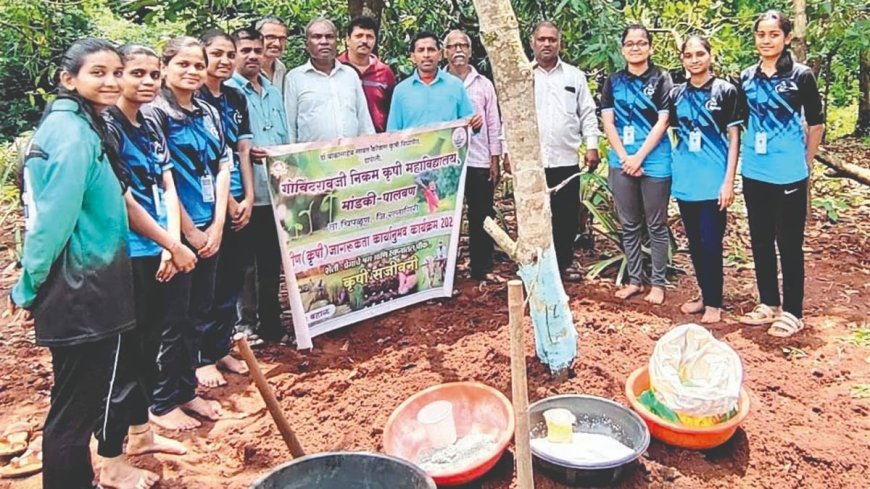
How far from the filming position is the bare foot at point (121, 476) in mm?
2744

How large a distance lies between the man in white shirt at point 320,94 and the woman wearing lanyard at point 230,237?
0.49 m

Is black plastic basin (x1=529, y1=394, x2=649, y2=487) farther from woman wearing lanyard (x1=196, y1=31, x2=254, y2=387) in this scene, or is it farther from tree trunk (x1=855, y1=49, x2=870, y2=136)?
tree trunk (x1=855, y1=49, x2=870, y2=136)

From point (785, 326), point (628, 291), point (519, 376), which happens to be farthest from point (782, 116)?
point (519, 376)

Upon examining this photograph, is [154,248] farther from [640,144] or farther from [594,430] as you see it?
[640,144]

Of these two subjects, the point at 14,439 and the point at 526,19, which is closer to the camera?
the point at 14,439

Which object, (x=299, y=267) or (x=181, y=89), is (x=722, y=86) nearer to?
Result: (x=299, y=267)

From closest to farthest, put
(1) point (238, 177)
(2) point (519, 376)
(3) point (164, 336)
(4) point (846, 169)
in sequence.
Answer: (2) point (519, 376) → (3) point (164, 336) → (1) point (238, 177) → (4) point (846, 169)

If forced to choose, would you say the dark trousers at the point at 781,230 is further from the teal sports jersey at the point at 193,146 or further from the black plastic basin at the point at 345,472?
the teal sports jersey at the point at 193,146

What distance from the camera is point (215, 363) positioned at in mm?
3773

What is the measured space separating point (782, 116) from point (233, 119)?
2755mm

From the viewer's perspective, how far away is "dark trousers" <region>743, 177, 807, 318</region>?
3863 mm

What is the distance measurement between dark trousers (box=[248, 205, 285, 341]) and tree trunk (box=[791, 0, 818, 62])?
3771mm

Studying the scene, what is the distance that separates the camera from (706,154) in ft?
13.3

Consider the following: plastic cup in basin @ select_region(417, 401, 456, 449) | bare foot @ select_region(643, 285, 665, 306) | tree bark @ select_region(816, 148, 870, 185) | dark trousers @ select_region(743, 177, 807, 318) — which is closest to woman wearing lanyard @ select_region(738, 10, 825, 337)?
dark trousers @ select_region(743, 177, 807, 318)
